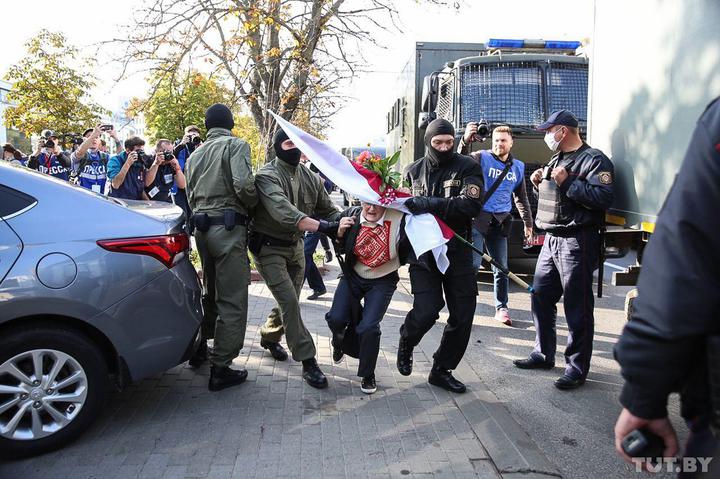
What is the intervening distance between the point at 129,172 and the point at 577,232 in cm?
530

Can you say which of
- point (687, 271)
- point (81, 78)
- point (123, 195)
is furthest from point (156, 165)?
point (81, 78)

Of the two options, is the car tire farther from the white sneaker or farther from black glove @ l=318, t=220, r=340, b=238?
the white sneaker

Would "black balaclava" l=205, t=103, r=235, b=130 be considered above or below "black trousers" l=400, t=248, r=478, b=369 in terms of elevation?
above

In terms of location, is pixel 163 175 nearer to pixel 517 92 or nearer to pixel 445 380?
pixel 517 92

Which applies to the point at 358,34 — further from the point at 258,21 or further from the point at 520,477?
the point at 520,477

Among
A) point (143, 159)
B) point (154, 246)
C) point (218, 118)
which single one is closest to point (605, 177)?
point (218, 118)

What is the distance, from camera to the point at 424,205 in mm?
3824

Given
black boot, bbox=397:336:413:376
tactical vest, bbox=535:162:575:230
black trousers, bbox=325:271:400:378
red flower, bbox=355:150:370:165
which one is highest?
red flower, bbox=355:150:370:165

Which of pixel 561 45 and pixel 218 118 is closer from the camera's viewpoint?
pixel 218 118

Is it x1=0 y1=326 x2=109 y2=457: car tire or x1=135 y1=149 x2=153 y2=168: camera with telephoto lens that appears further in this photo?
x1=135 y1=149 x2=153 y2=168: camera with telephoto lens

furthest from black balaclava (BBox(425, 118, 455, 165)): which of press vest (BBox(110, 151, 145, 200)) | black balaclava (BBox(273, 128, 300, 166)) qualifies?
press vest (BBox(110, 151, 145, 200))

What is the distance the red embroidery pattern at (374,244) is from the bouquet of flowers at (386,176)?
21 centimetres

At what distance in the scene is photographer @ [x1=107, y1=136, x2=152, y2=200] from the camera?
6.78 metres

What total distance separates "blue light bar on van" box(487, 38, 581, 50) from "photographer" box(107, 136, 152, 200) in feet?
17.1
